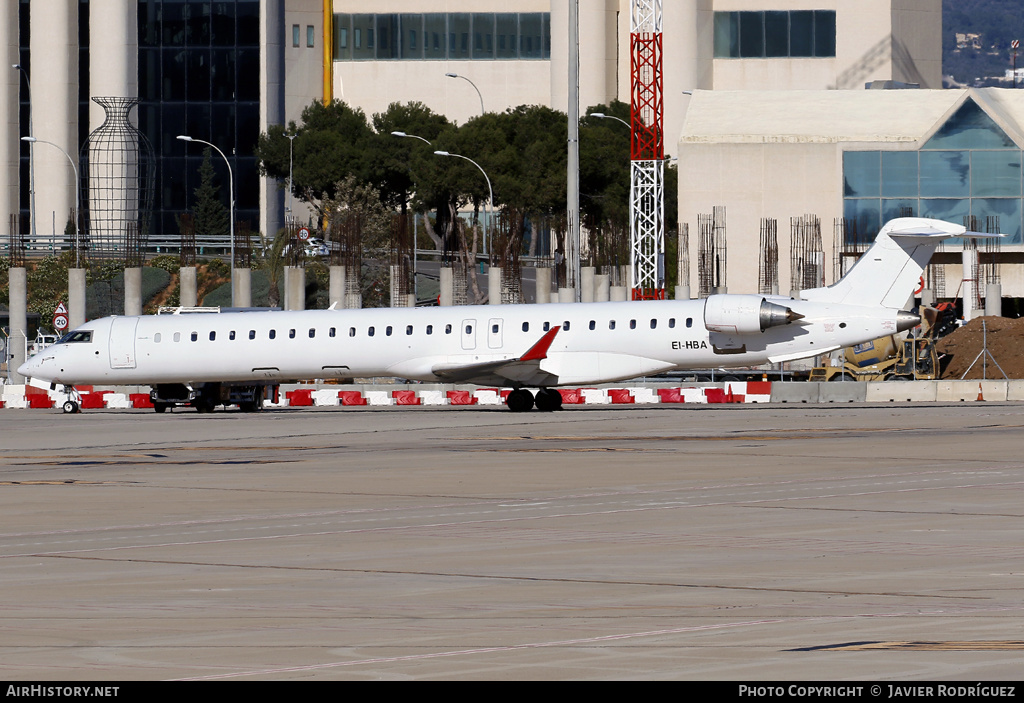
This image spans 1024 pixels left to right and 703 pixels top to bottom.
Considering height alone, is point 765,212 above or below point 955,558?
above


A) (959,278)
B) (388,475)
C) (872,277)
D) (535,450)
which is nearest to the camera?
(388,475)

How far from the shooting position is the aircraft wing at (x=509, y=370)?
43125 millimetres

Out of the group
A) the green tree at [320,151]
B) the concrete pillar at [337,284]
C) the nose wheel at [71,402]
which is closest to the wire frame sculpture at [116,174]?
the green tree at [320,151]

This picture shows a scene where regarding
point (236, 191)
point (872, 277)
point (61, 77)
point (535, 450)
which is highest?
point (61, 77)

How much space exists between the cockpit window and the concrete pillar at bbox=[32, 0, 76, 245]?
75.7m

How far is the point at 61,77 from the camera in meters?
122

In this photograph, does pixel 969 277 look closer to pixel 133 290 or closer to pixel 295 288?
pixel 295 288

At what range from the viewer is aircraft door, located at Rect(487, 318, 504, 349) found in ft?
A: 144

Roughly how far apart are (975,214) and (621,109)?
3744 cm

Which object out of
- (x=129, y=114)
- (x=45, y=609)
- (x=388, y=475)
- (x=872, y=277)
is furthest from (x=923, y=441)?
(x=129, y=114)

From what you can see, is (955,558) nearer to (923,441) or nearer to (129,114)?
(923,441)

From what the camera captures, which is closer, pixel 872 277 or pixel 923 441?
pixel 923 441

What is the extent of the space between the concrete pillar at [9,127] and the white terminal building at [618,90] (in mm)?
153

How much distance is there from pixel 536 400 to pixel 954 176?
45816 mm
